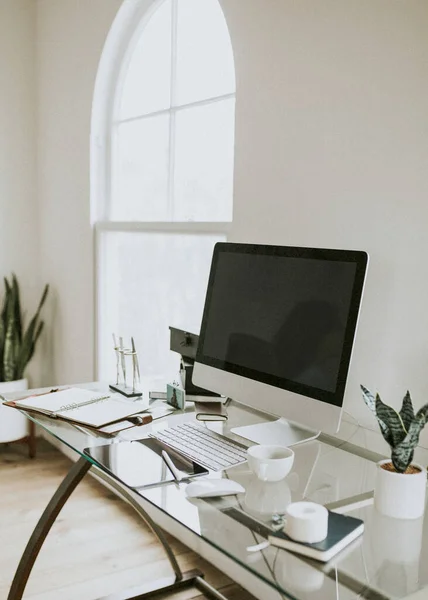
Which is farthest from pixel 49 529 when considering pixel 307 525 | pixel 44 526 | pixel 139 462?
pixel 307 525

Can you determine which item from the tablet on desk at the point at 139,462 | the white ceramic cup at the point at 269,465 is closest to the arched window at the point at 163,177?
the tablet on desk at the point at 139,462

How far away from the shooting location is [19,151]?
3973 mm

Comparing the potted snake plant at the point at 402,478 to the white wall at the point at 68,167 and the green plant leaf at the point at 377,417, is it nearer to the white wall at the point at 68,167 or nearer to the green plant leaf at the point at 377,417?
the green plant leaf at the point at 377,417

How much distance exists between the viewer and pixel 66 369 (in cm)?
379

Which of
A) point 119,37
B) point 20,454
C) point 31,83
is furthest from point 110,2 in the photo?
point 20,454

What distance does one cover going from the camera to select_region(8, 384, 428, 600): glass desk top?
110cm

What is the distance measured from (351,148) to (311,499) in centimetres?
100

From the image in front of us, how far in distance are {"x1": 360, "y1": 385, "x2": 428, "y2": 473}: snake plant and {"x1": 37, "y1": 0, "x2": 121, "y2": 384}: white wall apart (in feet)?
7.43

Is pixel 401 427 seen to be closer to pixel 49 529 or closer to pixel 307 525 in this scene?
pixel 307 525

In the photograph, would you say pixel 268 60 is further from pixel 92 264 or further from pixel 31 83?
pixel 31 83

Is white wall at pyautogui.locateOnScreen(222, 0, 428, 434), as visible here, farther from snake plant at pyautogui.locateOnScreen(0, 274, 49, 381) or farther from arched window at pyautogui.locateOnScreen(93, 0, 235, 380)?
snake plant at pyautogui.locateOnScreen(0, 274, 49, 381)

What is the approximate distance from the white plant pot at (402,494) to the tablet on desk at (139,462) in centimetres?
39

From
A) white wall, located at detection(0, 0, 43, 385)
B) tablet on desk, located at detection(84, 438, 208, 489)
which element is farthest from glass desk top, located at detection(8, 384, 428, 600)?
white wall, located at detection(0, 0, 43, 385)

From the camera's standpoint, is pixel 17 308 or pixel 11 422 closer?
pixel 11 422
